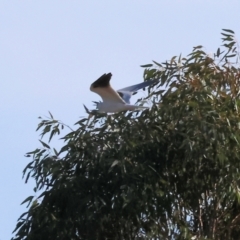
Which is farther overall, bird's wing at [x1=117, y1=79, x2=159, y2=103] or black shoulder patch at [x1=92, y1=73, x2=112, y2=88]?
bird's wing at [x1=117, y1=79, x2=159, y2=103]

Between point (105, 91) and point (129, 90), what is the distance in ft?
1.16

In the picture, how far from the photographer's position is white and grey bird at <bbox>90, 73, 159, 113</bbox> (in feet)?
27.4

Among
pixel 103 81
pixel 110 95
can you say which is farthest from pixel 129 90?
pixel 103 81

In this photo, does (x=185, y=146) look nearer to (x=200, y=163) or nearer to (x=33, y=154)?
(x=200, y=163)

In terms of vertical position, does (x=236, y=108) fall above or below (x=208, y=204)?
above

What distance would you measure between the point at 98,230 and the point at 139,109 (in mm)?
1255

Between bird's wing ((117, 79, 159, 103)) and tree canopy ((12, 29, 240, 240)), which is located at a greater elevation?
bird's wing ((117, 79, 159, 103))

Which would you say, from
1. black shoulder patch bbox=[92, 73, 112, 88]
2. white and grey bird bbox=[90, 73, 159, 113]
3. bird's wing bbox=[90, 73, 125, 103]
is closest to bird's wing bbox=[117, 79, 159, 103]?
white and grey bird bbox=[90, 73, 159, 113]

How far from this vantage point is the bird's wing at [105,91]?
846 centimetres

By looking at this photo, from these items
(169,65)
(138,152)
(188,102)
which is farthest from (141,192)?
(169,65)

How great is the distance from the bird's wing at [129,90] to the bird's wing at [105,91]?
0.15 metres

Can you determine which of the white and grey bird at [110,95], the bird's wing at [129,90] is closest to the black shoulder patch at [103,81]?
the white and grey bird at [110,95]

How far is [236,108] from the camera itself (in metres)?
7.59

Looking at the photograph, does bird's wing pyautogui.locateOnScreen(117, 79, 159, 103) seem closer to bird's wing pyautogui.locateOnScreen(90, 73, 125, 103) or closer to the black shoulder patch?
bird's wing pyautogui.locateOnScreen(90, 73, 125, 103)
